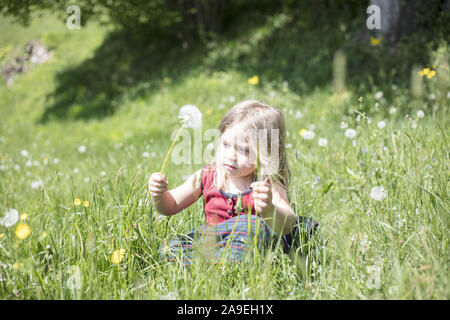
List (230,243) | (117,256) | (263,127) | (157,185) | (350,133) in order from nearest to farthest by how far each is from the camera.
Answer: (117,256), (230,243), (157,185), (263,127), (350,133)

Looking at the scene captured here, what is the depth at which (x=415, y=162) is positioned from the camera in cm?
203

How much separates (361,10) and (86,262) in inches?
248

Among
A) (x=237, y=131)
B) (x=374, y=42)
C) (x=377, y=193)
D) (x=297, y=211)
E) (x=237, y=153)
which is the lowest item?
(x=297, y=211)

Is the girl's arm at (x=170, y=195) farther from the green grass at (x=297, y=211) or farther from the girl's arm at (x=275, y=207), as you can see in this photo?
the girl's arm at (x=275, y=207)

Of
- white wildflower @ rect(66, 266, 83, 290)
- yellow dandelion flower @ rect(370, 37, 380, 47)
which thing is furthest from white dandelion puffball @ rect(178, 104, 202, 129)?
yellow dandelion flower @ rect(370, 37, 380, 47)

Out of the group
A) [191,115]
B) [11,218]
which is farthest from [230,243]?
[11,218]

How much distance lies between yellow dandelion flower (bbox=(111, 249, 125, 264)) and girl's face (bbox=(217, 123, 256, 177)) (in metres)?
0.62

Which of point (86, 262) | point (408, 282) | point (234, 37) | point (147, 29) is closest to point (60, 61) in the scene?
point (147, 29)

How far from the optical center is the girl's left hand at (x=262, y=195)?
1.64 metres

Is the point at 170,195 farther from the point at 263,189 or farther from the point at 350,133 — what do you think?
the point at 350,133

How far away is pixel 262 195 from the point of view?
1638 millimetres

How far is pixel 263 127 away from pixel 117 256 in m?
0.93

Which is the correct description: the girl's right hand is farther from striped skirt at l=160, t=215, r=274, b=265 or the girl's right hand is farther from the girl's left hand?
the girl's left hand
